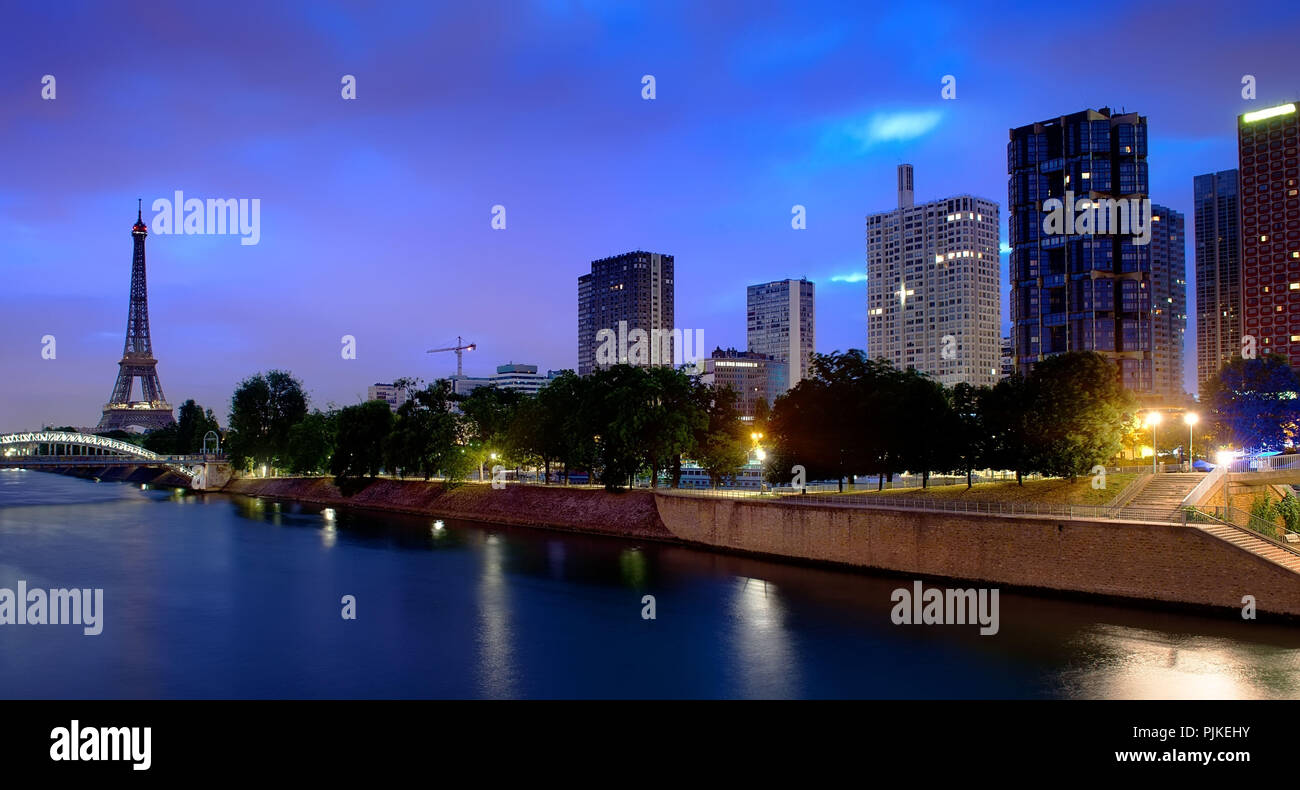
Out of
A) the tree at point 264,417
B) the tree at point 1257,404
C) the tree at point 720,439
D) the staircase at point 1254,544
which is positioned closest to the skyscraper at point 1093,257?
the tree at point 1257,404

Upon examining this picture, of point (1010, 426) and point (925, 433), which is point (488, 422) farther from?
point (1010, 426)

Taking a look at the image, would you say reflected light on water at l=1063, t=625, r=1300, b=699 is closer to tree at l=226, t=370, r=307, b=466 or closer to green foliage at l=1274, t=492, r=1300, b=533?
green foliage at l=1274, t=492, r=1300, b=533

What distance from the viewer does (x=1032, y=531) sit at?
4128 centimetres

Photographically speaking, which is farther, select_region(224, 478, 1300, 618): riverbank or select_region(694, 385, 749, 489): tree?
select_region(694, 385, 749, 489): tree

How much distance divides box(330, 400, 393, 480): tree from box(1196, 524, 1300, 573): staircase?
267 ft

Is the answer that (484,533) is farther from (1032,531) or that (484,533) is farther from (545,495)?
(1032,531)

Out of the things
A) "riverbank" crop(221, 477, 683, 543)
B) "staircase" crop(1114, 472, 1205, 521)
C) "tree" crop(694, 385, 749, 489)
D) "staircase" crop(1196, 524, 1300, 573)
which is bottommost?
"riverbank" crop(221, 477, 683, 543)

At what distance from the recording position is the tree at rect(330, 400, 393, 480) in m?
99.6

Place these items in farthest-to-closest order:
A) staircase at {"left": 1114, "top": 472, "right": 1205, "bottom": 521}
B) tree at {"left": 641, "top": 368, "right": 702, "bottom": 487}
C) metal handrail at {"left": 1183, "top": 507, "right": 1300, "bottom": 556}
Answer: tree at {"left": 641, "top": 368, "right": 702, "bottom": 487} → staircase at {"left": 1114, "top": 472, "right": 1205, "bottom": 521} → metal handrail at {"left": 1183, "top": 507, "right": 1300, "bottom": 556}

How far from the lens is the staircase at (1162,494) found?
39.5 m

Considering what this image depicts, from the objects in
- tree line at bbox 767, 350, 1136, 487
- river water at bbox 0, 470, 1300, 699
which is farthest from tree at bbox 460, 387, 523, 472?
tree line at bbox 767, 350, 1136, 487
